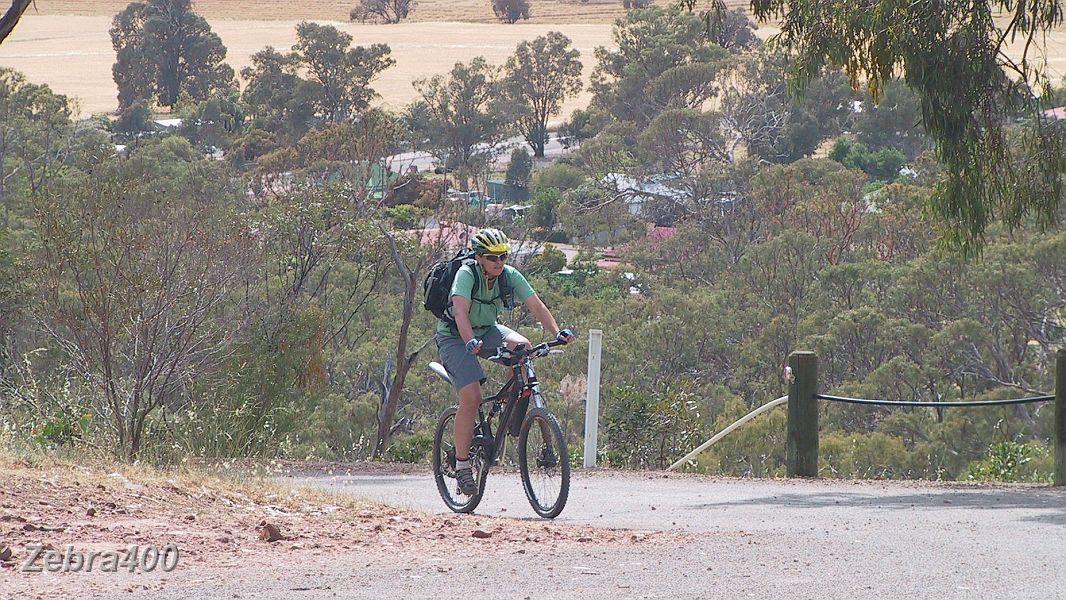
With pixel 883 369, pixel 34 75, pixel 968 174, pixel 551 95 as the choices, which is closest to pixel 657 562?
pixel 968 174

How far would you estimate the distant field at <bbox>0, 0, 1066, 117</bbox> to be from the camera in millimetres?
111188

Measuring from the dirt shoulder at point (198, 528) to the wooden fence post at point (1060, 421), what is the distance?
3.88 meters

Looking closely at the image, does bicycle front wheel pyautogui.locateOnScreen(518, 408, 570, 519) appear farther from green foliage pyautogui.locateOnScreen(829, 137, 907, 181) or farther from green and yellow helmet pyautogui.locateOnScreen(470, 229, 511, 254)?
green foliage pyautogui.locateOnScreen(829, 137, 907, 181)

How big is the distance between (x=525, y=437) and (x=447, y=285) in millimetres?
942

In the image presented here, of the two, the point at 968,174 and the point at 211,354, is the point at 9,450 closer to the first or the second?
the point at 211,354

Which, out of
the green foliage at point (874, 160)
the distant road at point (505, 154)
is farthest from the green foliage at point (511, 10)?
the green foliage at point (874, 160)

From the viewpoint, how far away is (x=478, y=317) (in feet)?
26.0

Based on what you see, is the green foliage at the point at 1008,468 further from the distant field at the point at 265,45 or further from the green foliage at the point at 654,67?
the distant field at the point at 265,45

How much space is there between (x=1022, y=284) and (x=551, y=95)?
182 ft

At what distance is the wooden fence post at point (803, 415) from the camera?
34.8ft

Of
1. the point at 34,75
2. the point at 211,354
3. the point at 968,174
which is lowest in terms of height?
the point at 211,354

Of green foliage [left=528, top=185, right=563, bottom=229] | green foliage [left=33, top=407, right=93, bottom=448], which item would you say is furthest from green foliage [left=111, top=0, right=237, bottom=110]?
green foliage [left=33, top=407, right=93, bottom=448]

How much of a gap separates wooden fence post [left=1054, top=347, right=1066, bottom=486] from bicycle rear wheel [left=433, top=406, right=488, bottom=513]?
13.0ft

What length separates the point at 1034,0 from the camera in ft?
33.8
